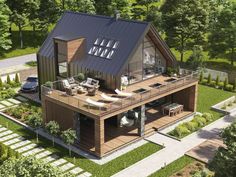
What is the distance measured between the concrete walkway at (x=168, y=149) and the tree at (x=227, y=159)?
23.5 ft

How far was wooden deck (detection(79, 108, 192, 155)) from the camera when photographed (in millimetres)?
30609

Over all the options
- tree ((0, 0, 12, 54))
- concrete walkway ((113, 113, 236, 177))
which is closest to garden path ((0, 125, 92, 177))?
concrete walkway ((113, 113, 236, 177))

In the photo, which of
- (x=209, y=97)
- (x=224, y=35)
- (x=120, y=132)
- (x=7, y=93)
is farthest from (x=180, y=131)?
(x=224, y=35)

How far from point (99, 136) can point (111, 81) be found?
572 centimetres

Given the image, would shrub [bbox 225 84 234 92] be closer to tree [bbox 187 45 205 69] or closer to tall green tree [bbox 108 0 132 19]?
tree [bbox 187 45 205 69]

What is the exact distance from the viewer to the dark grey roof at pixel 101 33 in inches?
1270

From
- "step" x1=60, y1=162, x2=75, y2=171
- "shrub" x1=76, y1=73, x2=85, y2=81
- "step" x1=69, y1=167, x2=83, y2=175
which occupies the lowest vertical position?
"step" x1=69, y1=167, x2=83, y2=175

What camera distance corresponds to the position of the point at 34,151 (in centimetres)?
3008

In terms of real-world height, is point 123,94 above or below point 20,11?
below

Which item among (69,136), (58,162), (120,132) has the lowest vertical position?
(58,162)

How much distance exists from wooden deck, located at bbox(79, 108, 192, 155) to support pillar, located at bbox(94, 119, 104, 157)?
0.59 meters

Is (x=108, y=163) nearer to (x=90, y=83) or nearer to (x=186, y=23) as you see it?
(x=90, y=83)

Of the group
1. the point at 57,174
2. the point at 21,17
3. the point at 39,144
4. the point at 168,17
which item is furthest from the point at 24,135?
the point at 21,17

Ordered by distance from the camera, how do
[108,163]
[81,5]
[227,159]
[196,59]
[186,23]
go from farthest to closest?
1. [81,5]
2. [186,23]
3. [196,59]
4. [108,163]
5. [227,159]
